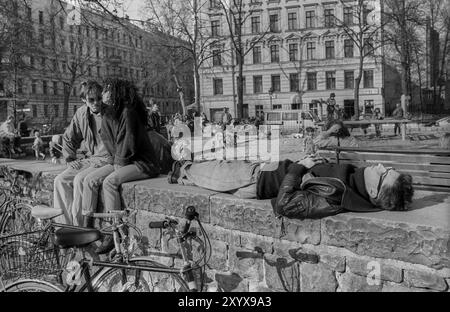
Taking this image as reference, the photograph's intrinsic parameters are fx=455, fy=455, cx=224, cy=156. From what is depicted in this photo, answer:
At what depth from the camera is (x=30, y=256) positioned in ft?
11.8

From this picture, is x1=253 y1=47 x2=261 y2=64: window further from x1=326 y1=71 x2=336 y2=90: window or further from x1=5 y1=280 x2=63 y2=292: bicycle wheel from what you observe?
x1=5 y1=280 x2=63 y2=292: bicycle wheel

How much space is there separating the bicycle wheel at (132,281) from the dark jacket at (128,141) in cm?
181

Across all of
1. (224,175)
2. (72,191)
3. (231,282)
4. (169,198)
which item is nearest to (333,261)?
(231,282)

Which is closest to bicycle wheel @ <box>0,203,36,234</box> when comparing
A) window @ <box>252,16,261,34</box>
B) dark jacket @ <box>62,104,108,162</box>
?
dark jacket @ <box>62,104,108,162</box>

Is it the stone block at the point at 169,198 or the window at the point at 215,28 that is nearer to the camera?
the stone block at the point at 169,198

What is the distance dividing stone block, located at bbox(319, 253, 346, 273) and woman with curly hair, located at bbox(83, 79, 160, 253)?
228cm

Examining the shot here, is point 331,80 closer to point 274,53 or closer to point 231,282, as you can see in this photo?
point 274,53

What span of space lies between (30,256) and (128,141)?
1464 mm

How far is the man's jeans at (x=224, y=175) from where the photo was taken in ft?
12.0

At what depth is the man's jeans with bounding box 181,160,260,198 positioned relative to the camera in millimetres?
3666

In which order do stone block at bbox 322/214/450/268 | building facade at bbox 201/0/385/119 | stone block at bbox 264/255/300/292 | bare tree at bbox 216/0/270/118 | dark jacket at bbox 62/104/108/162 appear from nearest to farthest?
stone block at bbox 322/214/450/268 → stone block at bbox 264/255/300/292 → dark jacket at bbox 62/104/108/162 → bare tree at bbox 216/0/270/118 → building facade at bbox 201/0/385/119

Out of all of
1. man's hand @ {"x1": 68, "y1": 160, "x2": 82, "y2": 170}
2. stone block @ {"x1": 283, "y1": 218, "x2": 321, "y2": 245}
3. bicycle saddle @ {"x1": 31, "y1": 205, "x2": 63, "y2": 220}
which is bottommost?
stone block @ {"x1": 283, "y1": 218, "x2": 321, "y2": 245}

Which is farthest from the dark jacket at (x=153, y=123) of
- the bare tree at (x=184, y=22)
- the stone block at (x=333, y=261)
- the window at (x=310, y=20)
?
the window at (x=310, y=20)

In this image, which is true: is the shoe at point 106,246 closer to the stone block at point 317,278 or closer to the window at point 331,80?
the stone block at point 317,278
